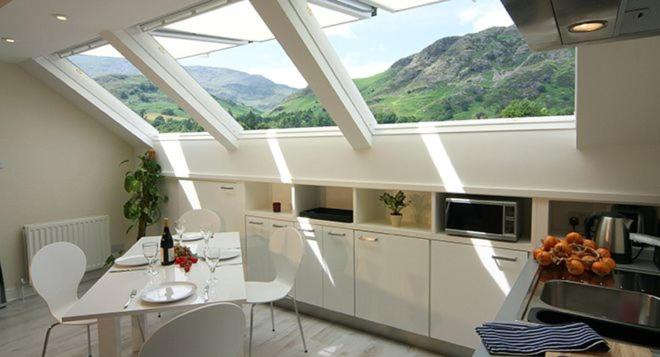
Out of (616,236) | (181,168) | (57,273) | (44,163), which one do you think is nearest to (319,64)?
(616,236)

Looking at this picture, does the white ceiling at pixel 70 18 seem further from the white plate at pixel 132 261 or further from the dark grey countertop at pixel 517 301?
the dark grey countertop at pixel 517 301

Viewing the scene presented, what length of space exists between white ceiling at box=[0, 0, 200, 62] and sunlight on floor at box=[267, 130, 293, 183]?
1.35m

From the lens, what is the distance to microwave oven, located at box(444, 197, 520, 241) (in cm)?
253

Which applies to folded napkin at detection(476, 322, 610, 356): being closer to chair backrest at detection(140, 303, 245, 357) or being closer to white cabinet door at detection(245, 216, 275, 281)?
chair backrest at detection(140, 303, 245, 357)

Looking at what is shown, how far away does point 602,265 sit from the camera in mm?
1711

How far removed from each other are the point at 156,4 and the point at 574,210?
2.88 m

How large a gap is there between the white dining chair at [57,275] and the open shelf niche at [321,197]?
1680 mm

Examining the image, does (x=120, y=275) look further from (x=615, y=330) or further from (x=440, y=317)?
(x=615, y=330)

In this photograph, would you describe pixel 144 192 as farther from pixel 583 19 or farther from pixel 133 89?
pixel 583 19

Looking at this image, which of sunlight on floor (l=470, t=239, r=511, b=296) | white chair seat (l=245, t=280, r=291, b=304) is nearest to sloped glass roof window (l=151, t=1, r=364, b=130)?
white chair seat (l=245, t=280, r=291, b=304)

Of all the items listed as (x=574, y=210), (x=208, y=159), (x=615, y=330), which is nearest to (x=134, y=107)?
(x=208, y=159)

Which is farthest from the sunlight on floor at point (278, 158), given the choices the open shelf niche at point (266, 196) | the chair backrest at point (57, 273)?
the chair backrest at point (57, 273)

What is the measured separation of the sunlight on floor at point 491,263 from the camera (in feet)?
8.44

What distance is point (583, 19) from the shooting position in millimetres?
1164
